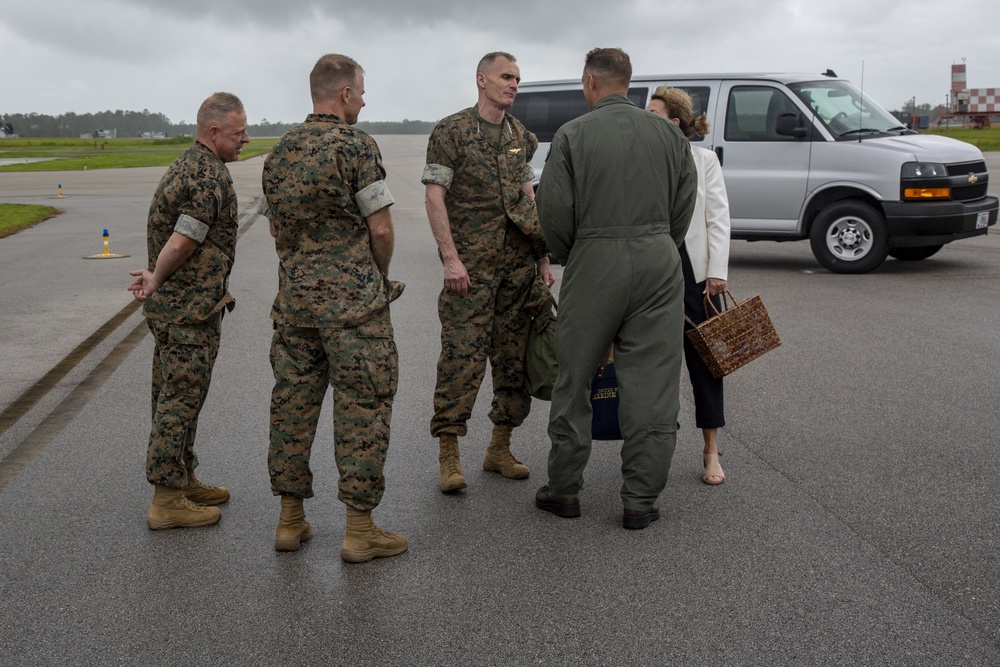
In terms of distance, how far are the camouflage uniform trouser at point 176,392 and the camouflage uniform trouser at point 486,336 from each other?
1.11 meters

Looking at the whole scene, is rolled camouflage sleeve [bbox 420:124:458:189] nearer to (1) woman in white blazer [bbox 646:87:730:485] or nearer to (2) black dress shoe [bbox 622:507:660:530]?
(1) woman in white blazer [bbox 646:87:730:485]

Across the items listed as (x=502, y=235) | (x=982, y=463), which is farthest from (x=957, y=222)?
(x=502, y=235)

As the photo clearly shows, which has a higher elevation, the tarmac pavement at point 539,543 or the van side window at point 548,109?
the van side window at point 548,109

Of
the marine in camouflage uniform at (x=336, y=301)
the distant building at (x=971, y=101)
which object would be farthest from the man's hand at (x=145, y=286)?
the distant building at (x=971, y=101)

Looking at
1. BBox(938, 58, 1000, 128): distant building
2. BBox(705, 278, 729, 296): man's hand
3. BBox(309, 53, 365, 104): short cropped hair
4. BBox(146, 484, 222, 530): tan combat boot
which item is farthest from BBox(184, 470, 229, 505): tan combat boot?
BBox(938, 58, 1000, 128): distant building

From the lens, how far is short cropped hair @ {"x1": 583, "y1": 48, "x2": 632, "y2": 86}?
15.4 feet

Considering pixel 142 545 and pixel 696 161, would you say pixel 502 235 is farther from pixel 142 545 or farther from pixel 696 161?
pixel 142 545

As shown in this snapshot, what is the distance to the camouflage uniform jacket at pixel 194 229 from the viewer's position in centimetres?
454

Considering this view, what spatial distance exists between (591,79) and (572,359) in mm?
1209

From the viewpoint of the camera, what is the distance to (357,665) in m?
3.44

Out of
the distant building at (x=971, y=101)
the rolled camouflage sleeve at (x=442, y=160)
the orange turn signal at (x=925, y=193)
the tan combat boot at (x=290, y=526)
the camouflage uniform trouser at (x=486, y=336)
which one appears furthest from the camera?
the distant building at (x=971, y=101)

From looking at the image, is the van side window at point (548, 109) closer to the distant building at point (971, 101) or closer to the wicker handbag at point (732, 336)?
the wicker handbag at point (732, 336)

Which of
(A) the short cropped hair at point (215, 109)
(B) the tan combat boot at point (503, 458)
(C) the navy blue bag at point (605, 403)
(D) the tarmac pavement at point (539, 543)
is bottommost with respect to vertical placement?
(D) the tarmac pavement at point (539, 543)

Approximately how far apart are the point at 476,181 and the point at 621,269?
0.95m
